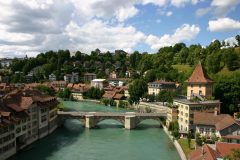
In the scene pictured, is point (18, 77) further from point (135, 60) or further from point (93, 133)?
point (93, 133)

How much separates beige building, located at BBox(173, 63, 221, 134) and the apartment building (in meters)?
21.1

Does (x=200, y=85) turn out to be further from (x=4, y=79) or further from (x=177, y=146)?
(x=4, y=79)

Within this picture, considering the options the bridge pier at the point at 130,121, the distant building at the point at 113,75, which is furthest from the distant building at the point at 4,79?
the bridge pier at the point at 130,121

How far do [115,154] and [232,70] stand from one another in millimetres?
67662

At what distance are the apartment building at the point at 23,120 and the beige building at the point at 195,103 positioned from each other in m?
21.1

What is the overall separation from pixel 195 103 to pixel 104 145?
16.9 meters

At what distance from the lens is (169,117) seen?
67.2m

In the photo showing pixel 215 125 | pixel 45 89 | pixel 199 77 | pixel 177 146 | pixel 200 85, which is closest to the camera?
pixel 177 146

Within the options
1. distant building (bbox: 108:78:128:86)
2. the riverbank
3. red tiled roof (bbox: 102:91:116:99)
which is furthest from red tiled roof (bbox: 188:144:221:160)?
distant building (bbox: 108:78:128:86)

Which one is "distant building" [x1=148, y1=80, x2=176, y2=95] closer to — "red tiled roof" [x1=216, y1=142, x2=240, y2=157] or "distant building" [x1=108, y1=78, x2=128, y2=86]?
"distant building" [x1=108, y1=78, x2=128, y2=86]

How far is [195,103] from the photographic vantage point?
202 feet

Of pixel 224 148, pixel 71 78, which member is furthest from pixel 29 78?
pixel 224 148

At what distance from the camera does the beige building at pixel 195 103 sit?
60112 mm

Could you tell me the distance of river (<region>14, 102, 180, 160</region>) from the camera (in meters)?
48.0
